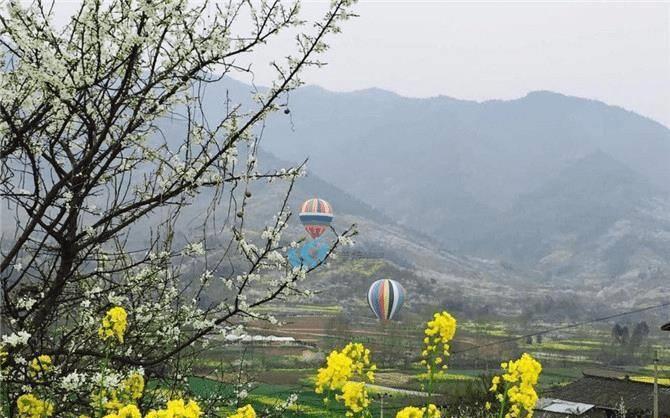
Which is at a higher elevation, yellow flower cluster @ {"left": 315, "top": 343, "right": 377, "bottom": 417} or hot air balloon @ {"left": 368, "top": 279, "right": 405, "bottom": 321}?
hot air balloon @ {"left": 368, "top": 279, "right": 405, "bottom": 321}

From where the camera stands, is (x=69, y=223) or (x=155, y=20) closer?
(x=155, y=20)

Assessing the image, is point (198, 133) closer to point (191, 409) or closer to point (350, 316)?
point (191, 409)

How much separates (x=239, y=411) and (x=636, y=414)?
24973mm

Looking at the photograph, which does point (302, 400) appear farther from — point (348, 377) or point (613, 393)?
point (348, 377)

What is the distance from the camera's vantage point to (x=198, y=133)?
15.5 ft

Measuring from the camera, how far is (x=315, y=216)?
67.4 meters

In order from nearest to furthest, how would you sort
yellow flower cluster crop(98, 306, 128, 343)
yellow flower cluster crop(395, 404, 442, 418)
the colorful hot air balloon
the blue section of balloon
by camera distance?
yellow flower cluster crop(98, 306, 128, 343)
yellow flower cluster crop(395, 404, 442, 418)
the blue section of balloon
the colorful hot air balloon

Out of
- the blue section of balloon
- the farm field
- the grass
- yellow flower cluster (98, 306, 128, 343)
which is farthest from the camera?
the farm field

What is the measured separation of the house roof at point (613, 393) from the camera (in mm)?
25969

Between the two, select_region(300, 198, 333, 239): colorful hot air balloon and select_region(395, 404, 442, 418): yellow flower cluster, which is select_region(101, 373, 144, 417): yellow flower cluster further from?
select_region(300, 198, 333, 239): colorful hot air balloon

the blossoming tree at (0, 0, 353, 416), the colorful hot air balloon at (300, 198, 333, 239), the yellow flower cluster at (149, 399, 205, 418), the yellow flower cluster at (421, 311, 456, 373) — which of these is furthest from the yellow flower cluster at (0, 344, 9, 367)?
the colorful hot air balloon at (300, 198, 333, 239)

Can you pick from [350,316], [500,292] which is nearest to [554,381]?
[350,316]

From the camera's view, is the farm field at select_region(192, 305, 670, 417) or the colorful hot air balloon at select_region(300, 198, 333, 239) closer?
the farm field at select_region(192, 305, 670, 417)

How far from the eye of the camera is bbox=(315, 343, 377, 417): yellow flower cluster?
3.93 meters
